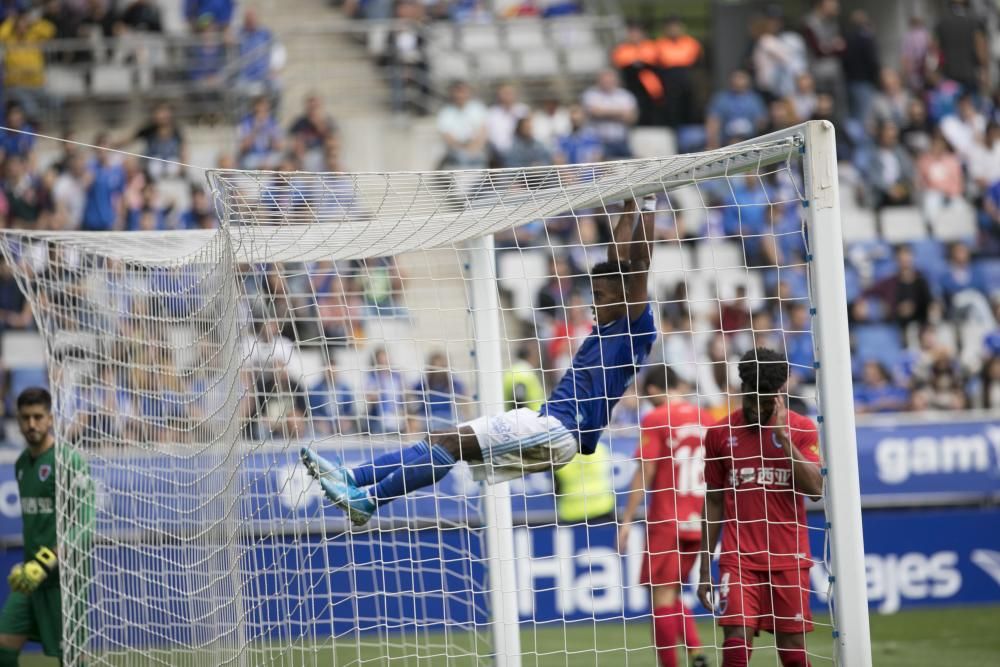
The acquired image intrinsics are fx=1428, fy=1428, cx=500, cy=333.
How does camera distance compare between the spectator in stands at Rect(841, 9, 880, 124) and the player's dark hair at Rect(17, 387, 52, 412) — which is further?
the spectator in stands at Rect(841, 9, 880, 124)

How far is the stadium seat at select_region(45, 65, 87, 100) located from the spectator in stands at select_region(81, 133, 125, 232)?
1.80 m

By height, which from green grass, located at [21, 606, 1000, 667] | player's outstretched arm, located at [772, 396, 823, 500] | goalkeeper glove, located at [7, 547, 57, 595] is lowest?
green grass, located at [21, 606, 1000, 667]

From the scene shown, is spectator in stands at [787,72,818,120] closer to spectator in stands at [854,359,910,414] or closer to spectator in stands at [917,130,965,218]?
spectator in stands at [917,130,965,218]

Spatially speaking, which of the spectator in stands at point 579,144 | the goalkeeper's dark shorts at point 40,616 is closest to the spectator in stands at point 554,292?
the spectator in stands at point 579,144

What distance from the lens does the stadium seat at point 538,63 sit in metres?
17.6

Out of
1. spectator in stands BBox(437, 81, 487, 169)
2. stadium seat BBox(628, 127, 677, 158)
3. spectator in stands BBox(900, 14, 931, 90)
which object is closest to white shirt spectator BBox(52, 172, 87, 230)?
spectator in stands BBox(437, 81, 487, 169)

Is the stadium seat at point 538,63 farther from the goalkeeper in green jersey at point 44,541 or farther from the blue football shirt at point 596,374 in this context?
the blue football shirt at point 596,374

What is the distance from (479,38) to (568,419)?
1145 cm

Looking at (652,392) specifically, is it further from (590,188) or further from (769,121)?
(769,121)

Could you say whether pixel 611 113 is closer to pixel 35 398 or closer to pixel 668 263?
pixel 668 263

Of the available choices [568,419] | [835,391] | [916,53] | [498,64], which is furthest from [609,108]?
[835,391]

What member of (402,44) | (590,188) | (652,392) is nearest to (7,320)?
(402,44)

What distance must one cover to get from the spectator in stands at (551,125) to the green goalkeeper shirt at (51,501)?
9.02 m

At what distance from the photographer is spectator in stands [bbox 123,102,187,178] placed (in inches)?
605
